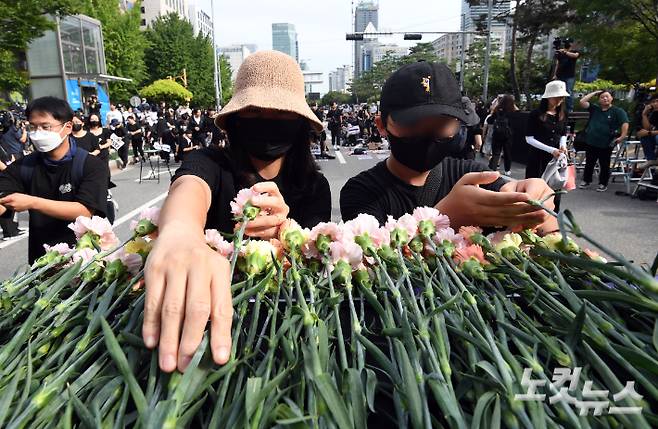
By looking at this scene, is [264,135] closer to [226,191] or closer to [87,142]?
[226,191]

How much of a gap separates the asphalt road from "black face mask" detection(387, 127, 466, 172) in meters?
4.19

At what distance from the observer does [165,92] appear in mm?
47531

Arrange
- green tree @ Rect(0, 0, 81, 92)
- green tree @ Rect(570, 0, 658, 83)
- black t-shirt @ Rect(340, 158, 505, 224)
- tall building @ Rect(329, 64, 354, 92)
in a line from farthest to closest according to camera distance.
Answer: tall building @ Rect(329, 64, 354, 92) < green tree @ Rect(570, 0, 658, 83) < green tree @ Rect(0, 0, 81, 92) < black t-shirt @ Rect(340, 158, 505, 224)

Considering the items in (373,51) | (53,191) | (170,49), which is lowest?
(53,191)

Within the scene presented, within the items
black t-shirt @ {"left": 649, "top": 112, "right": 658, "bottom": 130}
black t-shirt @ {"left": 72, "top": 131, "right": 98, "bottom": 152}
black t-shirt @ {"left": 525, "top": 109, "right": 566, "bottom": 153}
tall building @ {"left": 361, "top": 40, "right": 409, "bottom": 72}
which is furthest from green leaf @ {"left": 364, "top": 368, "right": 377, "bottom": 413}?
tall building @ {"left": 361, "top": 40, "right": 409, "bottom": 72}

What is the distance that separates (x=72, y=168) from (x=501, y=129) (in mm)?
9483

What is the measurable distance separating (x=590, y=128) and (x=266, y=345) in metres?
9.93

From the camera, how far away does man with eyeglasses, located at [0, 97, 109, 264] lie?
3.10m

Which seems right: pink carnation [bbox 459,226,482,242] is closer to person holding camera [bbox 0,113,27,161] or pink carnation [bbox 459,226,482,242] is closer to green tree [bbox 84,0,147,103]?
person holding camera [bbox 0,113,27,161]

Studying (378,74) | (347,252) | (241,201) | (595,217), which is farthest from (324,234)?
(378,74)

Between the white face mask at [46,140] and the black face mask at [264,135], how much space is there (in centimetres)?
203

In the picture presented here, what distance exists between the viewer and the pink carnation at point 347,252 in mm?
1037

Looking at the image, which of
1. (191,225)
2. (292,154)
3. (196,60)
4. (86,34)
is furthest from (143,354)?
(196,60)

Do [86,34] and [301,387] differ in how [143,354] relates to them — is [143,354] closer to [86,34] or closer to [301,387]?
[301,387]
